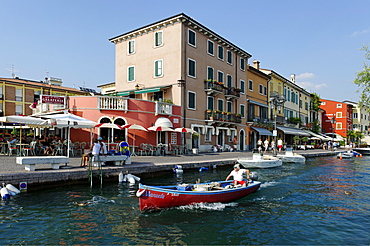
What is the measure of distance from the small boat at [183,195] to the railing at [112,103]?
13663 mm

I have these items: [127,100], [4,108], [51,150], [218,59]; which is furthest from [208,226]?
[4,108]

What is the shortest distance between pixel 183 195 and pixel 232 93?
25.7 m

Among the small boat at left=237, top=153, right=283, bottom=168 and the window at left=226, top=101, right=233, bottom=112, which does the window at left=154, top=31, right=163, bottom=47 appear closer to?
the window at left=226, top=101, right=233, bottom=112

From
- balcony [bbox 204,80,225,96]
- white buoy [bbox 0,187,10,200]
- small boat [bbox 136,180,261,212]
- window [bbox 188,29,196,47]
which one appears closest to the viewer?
small boat [bbox 136,180,261,212]

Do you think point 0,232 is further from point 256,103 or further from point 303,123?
point 303,123

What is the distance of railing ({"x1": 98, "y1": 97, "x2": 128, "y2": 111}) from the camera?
2287cm

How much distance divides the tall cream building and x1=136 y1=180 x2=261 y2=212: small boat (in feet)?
48.2

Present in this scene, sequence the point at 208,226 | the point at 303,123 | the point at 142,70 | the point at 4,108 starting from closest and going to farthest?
the point at 208,226, the point at 142,70, the point at 4,108, the point at 303,123

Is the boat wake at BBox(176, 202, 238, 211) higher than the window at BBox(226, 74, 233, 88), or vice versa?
the window at BBox(226, 74, 233, 88)

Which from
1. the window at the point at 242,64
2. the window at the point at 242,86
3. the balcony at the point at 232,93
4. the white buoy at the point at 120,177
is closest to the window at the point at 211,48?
the balcony at the point at 232,93

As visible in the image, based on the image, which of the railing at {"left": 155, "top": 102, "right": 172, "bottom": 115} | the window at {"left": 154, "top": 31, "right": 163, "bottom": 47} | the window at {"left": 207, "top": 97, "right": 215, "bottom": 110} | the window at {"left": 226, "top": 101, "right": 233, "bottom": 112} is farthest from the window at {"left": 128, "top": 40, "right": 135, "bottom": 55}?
the window at {"left": 226, "top": 101, "right": 233, "bottom": 112}

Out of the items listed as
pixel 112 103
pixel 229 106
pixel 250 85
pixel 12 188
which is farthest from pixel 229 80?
pixel 12 188

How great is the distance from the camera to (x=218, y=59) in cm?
3322

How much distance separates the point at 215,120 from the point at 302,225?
22.4 m
